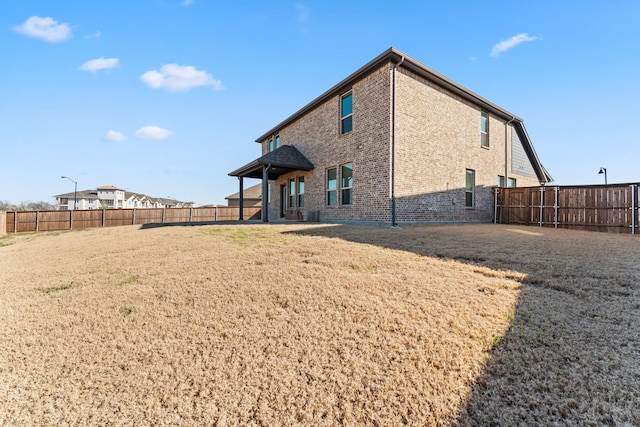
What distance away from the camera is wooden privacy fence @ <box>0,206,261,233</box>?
18766 mm

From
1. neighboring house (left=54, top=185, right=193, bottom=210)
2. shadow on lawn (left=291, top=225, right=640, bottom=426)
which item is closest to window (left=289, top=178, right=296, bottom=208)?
shadow on lawn (left=291, top=225, right=640, bottom=426)

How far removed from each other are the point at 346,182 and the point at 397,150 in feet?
8.55

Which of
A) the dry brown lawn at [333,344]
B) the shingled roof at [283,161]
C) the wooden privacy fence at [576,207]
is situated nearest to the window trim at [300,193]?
the shingled roof at [283,161]

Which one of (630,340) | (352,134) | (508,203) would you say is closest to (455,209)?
(508,203)

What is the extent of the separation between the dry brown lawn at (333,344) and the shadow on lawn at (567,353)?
1 centimetres

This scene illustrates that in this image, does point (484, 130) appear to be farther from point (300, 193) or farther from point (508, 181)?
point (300, 193)

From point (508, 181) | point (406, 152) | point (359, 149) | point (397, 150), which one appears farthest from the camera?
point (508, 181)

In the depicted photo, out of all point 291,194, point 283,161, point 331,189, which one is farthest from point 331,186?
point 291,194

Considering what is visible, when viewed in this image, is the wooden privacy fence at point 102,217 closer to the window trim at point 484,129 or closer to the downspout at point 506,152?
the window trim at point 484,129

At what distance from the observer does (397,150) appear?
32.6 ft

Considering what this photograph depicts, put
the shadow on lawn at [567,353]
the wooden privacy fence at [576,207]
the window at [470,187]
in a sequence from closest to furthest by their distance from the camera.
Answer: the shadow on lawn at [567,353] → the wooden privacy fence at [576,207] → the window at [470,187]

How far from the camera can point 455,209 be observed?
12023 millimetres

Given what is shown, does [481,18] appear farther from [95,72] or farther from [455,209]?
[95,72]

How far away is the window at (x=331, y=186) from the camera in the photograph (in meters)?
12.4
